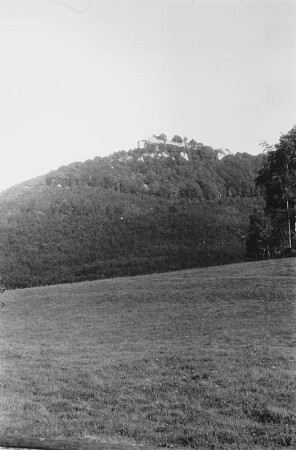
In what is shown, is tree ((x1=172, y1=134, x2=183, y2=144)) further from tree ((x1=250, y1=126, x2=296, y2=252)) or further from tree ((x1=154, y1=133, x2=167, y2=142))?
tree ((x1=250, y1=126, x2=296, y2=252))

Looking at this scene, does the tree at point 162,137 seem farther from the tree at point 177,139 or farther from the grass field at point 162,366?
the grass field at point 162,366

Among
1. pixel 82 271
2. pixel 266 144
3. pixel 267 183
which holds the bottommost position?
pixel 82 271

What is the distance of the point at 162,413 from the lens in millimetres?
9992

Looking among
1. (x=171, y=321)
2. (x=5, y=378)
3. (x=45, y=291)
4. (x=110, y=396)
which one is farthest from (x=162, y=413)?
(x=45, y=291)

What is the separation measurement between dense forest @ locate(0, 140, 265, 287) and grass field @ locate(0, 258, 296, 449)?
26.1 meters

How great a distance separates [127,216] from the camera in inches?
3354

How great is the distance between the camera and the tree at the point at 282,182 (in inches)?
1625

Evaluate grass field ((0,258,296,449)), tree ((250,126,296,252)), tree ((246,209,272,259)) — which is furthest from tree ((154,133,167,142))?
grass field ((0,258,296,449))

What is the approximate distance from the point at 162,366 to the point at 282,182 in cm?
3087

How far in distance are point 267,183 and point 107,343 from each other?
29.0 meters

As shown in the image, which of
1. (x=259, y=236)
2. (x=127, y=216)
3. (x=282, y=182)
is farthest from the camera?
(x=127, y=216)

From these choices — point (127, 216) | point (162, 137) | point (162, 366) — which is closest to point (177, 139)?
point (162, 137)

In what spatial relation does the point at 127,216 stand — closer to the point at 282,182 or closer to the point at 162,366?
the point at 282,182

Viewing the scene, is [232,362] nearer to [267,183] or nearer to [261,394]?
[261,394]
